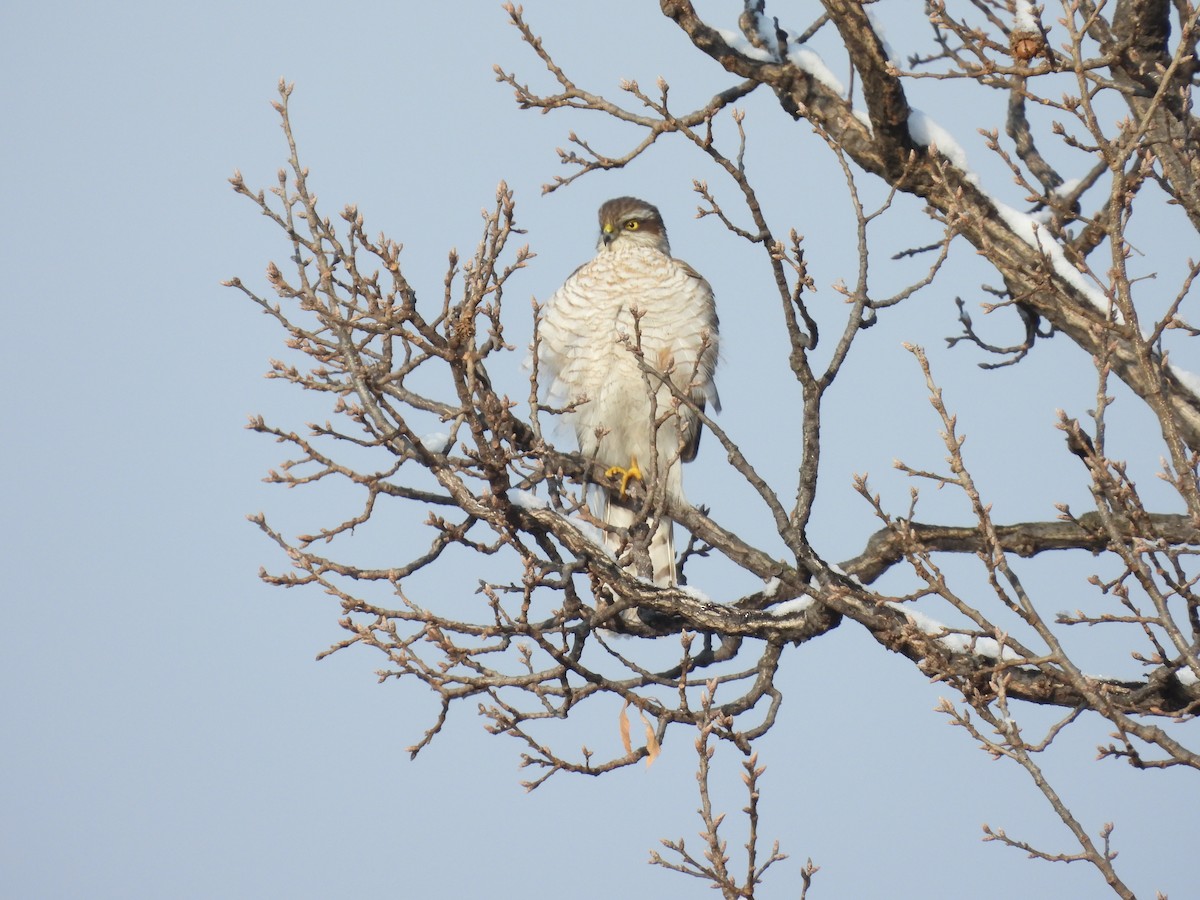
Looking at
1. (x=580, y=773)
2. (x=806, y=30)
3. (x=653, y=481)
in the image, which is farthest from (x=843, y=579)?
(x=806, y=30)

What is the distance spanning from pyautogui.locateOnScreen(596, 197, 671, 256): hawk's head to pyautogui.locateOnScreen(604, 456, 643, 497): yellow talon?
133 cm

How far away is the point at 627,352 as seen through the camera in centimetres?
740

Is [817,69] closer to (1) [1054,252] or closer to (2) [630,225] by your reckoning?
(1) [1054,252]

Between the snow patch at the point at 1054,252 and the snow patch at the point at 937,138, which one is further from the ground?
the snow patch at the point at 937,138

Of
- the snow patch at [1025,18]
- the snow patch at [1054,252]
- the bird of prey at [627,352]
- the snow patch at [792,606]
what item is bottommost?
the snow patch at [792,606]

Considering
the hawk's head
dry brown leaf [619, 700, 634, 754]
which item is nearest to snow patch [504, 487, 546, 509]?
dry brown leaf [619, 700, 634, 754]

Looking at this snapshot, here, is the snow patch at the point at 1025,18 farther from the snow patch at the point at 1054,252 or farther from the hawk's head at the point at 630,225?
the hawk's head at the point at 630,225

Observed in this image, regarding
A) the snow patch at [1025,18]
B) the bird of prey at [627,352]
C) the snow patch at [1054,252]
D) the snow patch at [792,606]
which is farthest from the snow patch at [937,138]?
the bird of prey at [627,352]

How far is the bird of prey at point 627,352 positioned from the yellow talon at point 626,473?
0.07ft

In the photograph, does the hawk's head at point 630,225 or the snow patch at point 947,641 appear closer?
the snow patch at point 947,641

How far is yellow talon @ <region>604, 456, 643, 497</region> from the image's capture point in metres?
6.45

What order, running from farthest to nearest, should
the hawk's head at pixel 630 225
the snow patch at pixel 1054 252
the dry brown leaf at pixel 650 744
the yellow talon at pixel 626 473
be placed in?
the hawk's head at pixel 630 225, the yellow talon at pixel 626 473, the snow patch at pixel 1054 252, the dry brown leaf at pixel 650 744

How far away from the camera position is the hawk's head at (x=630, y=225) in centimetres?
812

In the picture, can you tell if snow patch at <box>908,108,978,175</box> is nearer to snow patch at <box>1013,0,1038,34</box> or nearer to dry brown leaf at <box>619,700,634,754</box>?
snow patch at <box>1013,0,1038,34</box>
